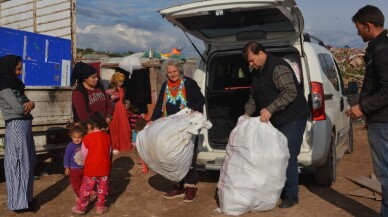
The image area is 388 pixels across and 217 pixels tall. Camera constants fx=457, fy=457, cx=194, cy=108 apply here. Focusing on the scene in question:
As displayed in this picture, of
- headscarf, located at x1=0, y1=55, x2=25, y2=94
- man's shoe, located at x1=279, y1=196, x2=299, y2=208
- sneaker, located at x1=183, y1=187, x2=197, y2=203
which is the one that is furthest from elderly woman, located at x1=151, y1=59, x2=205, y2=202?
headscarf, located at x1=0, y1=55, x2=25, y2=94

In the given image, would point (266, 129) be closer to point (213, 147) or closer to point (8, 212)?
point (213, 147)

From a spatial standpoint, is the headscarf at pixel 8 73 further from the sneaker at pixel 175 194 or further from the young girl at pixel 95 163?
the sneaker at pixel 175 194

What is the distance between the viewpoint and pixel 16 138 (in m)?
5.11

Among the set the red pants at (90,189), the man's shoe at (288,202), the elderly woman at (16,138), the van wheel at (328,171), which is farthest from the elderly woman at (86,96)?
the van wheel at (328,171)

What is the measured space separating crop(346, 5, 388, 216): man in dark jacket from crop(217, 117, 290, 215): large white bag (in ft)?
3.56

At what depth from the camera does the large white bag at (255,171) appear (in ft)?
15.3

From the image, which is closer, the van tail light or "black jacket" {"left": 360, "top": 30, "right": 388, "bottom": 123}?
"black jacket" {"left": 360, "top": 30, "right": 388, "bottom": 123}

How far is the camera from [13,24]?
1213 cm

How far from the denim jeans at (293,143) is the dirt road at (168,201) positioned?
1.07 feet

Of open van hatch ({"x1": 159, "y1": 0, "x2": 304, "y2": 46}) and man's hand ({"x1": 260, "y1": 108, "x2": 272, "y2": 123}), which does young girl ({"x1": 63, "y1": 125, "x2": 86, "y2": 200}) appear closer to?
open van hatch ({"x1": 159, "y1": 0, "x2": 304, "y2": 46})

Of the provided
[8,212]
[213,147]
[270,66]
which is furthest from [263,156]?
[8,212]

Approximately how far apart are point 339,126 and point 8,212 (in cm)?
450

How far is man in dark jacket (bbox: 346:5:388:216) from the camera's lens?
3.58 meters

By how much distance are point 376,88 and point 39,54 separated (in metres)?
7.79
